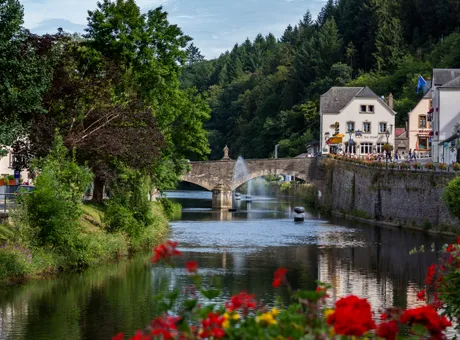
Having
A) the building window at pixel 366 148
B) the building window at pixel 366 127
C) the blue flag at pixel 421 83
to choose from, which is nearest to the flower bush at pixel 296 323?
the building window at pixel 366 127

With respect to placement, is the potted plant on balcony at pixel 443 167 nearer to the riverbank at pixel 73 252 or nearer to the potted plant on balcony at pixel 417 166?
the potted plant on balcony at pixel 417 166

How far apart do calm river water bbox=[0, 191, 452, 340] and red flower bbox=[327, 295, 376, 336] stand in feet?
10.8

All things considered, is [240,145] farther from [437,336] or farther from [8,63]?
[437,336]

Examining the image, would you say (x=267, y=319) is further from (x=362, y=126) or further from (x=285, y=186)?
(x=285, y=186)

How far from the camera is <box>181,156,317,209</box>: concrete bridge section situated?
75.1 metres

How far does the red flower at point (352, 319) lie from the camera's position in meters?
7.04

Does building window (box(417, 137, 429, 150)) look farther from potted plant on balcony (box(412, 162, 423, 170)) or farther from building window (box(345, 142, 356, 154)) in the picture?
potted plant on balcony (box(412, 162, 423, 170))

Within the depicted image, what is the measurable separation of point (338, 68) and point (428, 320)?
4362 inches

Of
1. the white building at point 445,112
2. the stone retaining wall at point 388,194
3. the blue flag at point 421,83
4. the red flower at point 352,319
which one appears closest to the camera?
the red flower at point 352,319

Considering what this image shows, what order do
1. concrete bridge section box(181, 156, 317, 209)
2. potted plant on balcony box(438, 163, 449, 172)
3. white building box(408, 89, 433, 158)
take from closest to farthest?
potted plant on balcony box(438, 163, 449, 172)
concrete bridge section box(181, 156, 317, 209)
white building box(408, 89, 433, 158)

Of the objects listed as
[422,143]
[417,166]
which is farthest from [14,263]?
[422,143]

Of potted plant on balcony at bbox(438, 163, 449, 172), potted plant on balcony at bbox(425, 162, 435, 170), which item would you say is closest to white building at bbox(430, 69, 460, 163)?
potted plant on balcony at bbox(425, 162, 435, 170)

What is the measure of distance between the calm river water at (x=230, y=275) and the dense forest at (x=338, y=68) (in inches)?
2040

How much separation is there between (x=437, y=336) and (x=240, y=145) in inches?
4934
